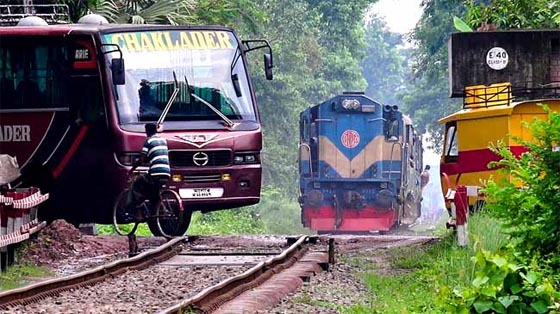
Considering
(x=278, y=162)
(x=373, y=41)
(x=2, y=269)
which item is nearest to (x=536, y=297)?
(x=2, y=269)

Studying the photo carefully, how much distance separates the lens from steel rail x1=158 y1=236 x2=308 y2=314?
9.84 meters

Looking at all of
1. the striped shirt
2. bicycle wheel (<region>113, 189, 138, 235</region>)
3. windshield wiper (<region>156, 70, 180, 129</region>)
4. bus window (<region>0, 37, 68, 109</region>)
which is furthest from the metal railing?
the striped shirt

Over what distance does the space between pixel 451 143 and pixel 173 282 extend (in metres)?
8.29

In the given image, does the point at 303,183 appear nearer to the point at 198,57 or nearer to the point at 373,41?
the point at 198,57

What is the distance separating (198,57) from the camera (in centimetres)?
1958

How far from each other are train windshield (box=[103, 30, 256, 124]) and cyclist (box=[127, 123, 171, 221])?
1.83m

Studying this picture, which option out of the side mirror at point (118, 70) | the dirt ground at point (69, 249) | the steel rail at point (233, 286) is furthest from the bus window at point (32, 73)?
the steel rail at point (233, 286)

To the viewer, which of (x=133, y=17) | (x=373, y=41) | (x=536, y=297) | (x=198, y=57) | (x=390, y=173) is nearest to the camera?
(x=536, y=297)

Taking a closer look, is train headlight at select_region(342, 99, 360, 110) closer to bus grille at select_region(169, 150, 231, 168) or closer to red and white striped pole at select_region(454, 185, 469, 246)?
bus grille at select_region(169, 150, 231, 168)

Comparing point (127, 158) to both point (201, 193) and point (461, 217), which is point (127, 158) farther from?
point (461, 217)

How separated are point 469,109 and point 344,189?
10427 millimetres

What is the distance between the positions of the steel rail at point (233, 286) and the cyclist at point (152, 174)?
6.48 ft

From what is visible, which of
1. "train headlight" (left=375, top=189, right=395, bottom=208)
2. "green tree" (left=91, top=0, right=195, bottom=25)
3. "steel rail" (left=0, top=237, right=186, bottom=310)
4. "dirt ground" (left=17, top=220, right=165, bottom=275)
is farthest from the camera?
"train headlight" (left=375, top=189, right=395, bottom=208)

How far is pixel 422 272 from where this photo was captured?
13.9 m
